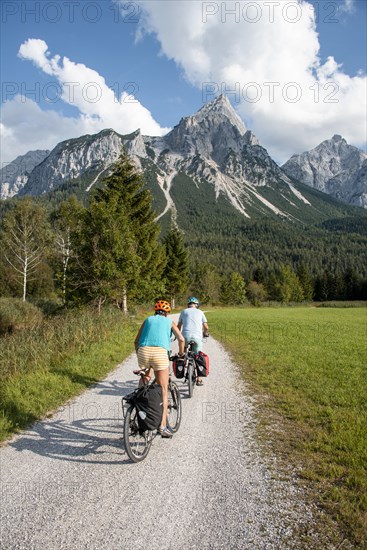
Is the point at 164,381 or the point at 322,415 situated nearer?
the point at 164,381

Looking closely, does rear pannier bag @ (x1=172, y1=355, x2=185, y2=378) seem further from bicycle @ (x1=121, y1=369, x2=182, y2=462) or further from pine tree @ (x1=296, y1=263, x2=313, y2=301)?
pine tree @ (x1=296, y1=263, x2=313, y2=301)

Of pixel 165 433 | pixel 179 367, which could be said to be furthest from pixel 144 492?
pixel 179 367

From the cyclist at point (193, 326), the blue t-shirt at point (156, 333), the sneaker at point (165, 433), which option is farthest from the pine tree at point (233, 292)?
the sneaker at point (165, 433)

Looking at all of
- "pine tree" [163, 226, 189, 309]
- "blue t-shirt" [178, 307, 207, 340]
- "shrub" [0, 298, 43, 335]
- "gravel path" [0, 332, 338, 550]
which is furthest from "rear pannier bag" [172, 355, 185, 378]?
"pine tree" [163, 226, 189, 309]

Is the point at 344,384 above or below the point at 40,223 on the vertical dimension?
below

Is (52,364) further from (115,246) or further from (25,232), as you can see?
(25,232)

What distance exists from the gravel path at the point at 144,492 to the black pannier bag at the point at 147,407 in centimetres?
59

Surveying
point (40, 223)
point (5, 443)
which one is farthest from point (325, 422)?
point (40, 223)

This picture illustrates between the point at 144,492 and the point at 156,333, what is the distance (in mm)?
2442

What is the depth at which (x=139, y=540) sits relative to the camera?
11.6 feet

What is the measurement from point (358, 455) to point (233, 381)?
529 centimetres

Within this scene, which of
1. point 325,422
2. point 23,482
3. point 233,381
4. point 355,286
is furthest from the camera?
point 355,286

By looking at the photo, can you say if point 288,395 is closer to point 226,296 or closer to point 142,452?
point 142,452

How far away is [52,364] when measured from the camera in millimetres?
10633
